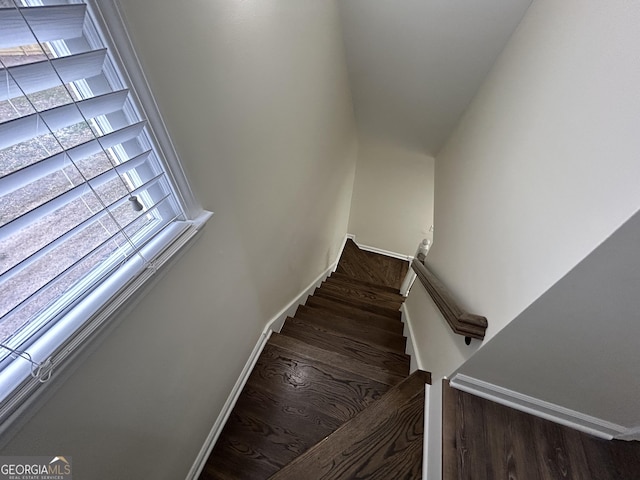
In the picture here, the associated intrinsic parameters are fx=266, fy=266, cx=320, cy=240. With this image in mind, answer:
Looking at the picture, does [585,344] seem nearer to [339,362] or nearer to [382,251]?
[339,362]

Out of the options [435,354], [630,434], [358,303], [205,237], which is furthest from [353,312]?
[205,237]

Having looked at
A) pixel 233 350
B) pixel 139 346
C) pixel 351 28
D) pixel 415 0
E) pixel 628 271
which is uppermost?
pixel 351 28

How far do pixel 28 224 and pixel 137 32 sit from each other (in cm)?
46

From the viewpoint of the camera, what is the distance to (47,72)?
1.52ft

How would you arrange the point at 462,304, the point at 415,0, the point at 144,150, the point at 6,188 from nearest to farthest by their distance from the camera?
the point at 6,188, the point at 144,150, the point at 462,304, the point at 415,0

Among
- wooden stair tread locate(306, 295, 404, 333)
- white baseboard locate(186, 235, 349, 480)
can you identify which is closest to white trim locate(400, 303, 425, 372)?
wooden stair tread locate(306, 295, 404, 333)

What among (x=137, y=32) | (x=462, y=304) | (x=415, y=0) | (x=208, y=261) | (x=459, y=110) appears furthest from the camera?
(x=459, y=110)

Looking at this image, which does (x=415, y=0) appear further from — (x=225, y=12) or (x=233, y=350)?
(x=233, y=350)

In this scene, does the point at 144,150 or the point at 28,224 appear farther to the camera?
the point at 144,150

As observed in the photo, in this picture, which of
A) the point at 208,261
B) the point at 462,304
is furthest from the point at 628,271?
the point at 208,261

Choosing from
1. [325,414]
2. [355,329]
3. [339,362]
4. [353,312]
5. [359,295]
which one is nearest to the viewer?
[325,414]

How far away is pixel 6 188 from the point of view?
42 centimetres

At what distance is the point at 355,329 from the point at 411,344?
20.6 inches

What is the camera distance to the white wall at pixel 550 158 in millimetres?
670
